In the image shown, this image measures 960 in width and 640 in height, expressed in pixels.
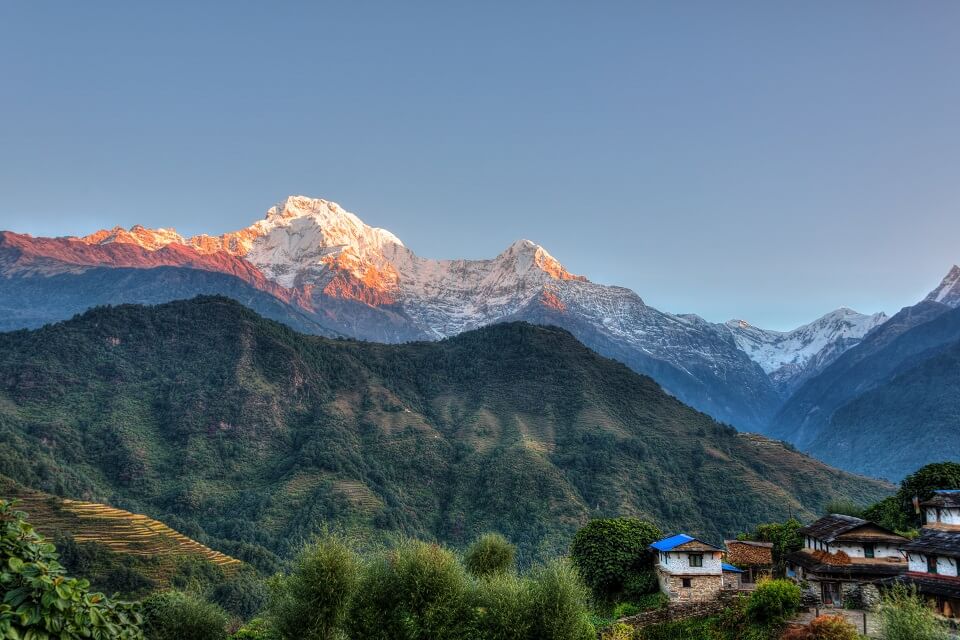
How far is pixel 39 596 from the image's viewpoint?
364 inches

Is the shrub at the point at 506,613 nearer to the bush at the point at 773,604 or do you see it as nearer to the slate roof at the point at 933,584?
the bush at the point at 773,604

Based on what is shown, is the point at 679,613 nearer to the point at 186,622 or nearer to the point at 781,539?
the point at 781,539

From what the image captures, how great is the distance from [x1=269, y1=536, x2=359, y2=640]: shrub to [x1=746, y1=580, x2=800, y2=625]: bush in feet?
69.3

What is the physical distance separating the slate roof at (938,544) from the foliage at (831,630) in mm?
10131

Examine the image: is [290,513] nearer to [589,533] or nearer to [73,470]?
[73,470]

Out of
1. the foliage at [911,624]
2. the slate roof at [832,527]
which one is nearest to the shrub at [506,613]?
the foliage at [911,624]

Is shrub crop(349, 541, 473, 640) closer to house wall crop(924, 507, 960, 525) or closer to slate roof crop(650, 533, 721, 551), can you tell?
slate roof crop(650, 533, 721, 551)

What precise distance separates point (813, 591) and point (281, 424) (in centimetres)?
15079

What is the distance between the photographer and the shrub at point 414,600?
97.1 ft

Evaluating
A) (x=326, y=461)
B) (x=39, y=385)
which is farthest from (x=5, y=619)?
(x=39, y=385)

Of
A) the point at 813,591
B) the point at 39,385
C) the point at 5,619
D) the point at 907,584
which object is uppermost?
the point at 39,385

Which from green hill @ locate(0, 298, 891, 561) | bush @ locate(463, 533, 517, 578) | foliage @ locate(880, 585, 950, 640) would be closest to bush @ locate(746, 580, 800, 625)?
foliage @ locate(880, 585, 950, 640)

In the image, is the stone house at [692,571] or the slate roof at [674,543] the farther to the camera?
the slate roof at [674,543]

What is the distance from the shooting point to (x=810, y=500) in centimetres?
14425
